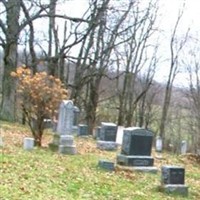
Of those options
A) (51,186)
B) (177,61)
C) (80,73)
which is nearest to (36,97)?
(51,186)

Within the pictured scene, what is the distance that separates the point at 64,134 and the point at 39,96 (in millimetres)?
1322

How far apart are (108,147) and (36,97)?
395cm

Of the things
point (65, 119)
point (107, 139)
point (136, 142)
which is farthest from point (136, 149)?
point (107, 139)

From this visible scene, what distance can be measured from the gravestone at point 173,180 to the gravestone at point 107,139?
231 inches

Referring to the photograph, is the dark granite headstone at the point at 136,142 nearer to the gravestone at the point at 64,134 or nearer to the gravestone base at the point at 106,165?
the gravestone base at the point at 106,165

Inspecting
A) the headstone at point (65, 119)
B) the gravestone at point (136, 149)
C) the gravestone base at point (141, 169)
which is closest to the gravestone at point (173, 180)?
the gravestone base at point (141, 169)

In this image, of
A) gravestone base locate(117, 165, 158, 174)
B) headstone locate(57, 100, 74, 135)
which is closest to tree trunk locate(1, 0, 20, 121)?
headstone locate(57, 100, 74, 135)

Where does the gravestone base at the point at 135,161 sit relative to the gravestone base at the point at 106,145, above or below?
below

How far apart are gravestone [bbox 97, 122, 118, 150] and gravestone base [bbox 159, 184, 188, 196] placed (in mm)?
5937

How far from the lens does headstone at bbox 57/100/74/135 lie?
14141mm

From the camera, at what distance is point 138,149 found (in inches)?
519

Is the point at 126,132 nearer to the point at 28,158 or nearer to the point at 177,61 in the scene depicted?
the point at 28,158

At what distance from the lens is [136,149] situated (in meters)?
13.1

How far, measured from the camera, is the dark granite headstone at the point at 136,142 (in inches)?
514
